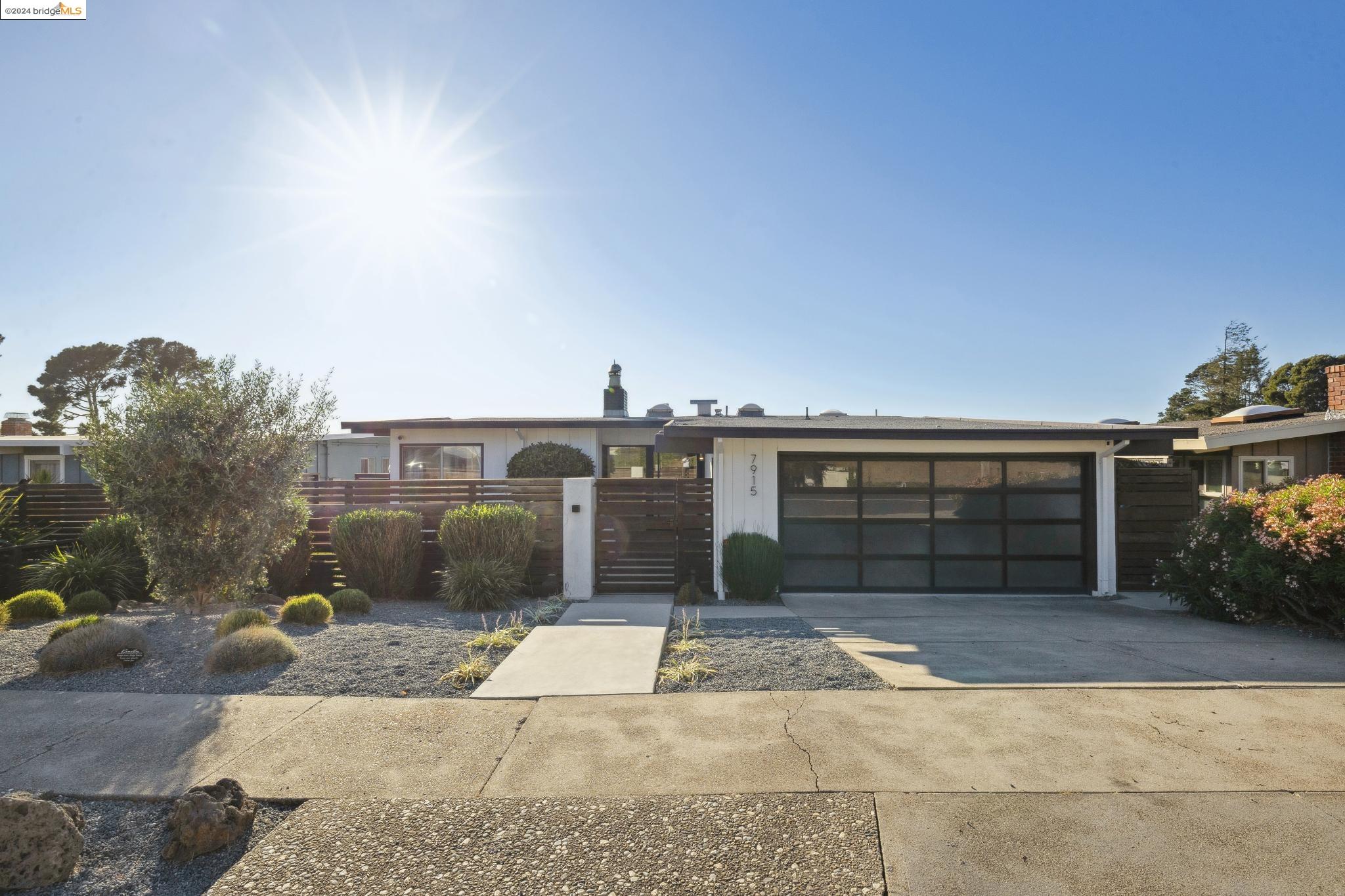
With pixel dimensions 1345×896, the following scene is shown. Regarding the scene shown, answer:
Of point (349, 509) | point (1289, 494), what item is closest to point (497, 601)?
point (349, 509)

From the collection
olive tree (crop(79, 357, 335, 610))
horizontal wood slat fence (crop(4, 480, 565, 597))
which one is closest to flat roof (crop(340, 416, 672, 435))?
horizontal wood slat fence (crop(4, 480, 565, 597))

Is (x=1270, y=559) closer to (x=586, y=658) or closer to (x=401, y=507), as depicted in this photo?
(x=586, y=658)

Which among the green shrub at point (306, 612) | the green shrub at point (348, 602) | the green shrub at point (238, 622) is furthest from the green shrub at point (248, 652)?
the green shrub at point (348, 602)

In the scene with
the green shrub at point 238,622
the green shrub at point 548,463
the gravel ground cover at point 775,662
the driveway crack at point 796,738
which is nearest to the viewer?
the driveway crack at point 796,738

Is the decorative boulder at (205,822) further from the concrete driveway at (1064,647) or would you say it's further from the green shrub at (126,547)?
the green shrub at (126,547)

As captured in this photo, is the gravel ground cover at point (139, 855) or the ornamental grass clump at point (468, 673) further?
the ornamental grass clump at point (468, 673)

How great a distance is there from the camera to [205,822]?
116 inches

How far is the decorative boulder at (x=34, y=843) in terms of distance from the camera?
2654mm

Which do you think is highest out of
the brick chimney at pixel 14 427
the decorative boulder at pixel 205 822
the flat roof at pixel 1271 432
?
the brick chimney at pixel 14 427

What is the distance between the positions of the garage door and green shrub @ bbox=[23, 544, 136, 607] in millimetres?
8603

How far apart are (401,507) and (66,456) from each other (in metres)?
18.0

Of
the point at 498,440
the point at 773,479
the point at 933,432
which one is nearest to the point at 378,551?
the point at 773,479

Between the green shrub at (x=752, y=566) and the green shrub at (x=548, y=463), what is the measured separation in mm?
6720

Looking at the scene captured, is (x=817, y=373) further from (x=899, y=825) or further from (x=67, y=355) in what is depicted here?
(x=67, y=355)
